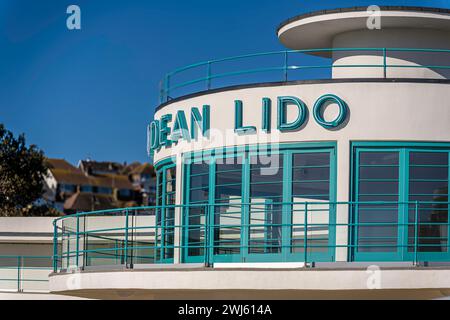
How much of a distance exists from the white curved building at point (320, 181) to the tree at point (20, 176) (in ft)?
136

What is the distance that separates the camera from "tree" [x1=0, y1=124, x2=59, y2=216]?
213ft

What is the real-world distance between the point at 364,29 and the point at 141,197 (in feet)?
411

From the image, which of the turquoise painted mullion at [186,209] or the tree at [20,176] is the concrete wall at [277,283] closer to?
the turquoise painted mullion at [186,209]

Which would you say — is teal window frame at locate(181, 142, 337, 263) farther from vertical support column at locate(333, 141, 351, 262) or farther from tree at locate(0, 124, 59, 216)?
tree at locate(0, 124, 59, 216)

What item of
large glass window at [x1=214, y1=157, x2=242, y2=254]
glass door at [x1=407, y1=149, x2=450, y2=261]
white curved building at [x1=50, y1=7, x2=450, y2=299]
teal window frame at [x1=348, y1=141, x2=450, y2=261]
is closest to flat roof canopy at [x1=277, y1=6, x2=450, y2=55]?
white curved building at [x1=50, y1=7, x2=450, y2=299]

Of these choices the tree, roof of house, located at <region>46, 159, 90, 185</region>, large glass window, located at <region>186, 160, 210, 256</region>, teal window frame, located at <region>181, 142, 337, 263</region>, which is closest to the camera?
teal window frame, located at <region>181, 142, 337, 263</region>

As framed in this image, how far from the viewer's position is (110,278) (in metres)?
20.5

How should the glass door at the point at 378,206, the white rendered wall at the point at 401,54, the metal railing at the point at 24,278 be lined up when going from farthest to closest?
the metal railing at the point at 24,278 < the white rendered wall at the point at 401,54 < the glass door at the point at 378,206

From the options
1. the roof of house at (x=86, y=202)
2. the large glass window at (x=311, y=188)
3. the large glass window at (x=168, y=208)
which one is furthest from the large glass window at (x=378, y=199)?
the roof of house at (x=86, y=202)

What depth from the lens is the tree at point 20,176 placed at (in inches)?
2552

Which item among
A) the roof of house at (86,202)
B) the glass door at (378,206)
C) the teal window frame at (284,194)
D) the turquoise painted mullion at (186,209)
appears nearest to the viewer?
the glass door at (378,206)

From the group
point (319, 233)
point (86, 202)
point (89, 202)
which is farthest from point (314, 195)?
point (89, 202)

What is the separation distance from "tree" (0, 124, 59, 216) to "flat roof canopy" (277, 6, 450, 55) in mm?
40428
